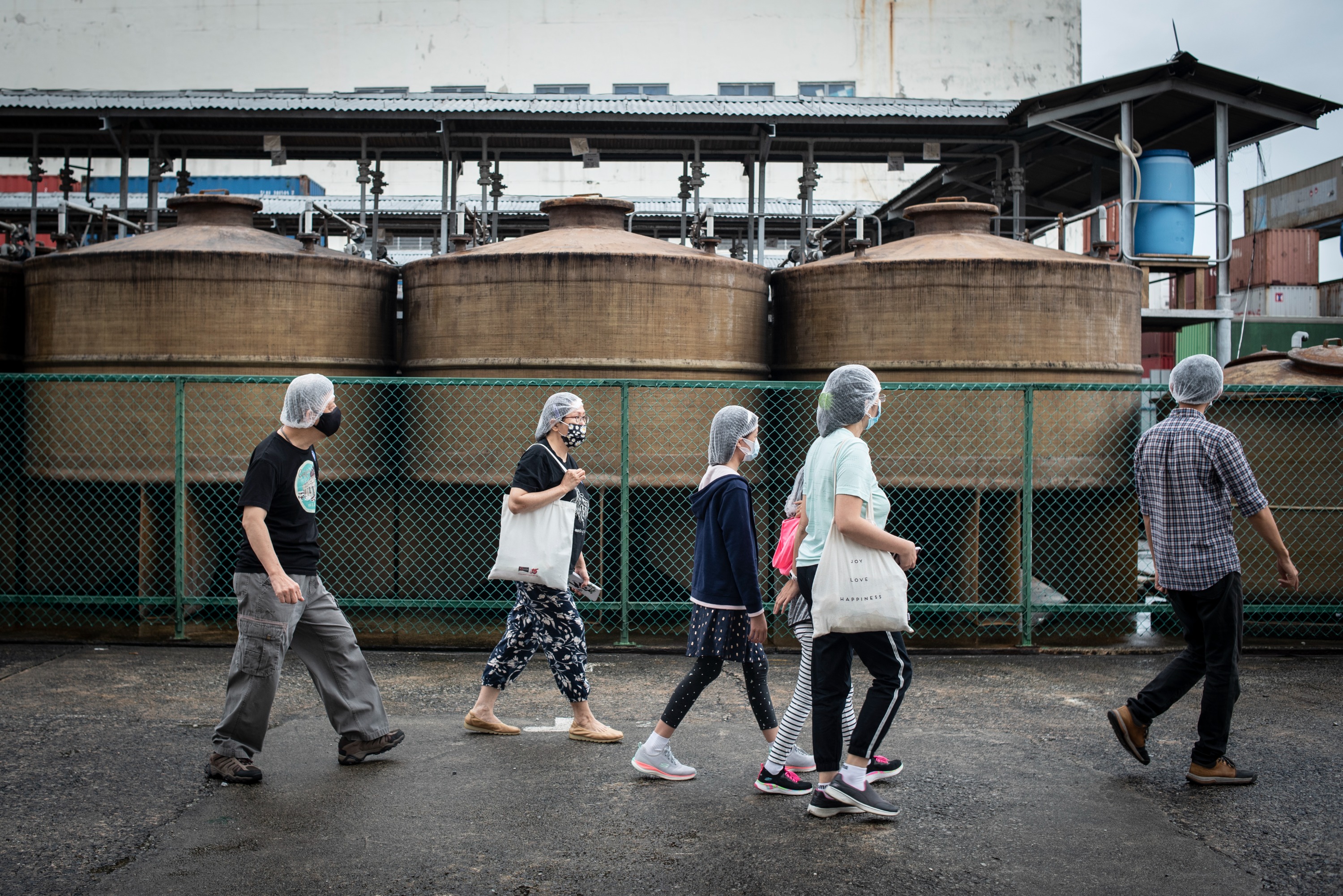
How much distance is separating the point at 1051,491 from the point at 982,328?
141 centimetres

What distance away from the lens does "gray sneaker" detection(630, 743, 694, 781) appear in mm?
4652

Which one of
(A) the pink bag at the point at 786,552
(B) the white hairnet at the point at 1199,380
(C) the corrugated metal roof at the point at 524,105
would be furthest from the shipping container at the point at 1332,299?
(A) the pink bag at the point at 786,552

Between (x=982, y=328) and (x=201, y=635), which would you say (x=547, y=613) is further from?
(x=982, y=328)

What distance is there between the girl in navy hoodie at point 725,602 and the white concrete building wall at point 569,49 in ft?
80.6

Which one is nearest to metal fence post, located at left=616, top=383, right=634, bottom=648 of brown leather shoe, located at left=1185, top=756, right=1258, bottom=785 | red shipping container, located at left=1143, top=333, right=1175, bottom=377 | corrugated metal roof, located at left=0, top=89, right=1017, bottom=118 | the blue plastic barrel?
brown leather shoe, located at left=1185, top=756, right=1258, bottom=785

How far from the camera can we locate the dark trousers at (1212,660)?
15.0 ft

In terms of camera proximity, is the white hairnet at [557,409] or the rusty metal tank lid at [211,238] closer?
the white hairnet at [557,409]

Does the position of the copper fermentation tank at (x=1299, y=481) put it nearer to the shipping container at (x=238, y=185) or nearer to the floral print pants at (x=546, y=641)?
the floral print pants at (x=546, y=641)

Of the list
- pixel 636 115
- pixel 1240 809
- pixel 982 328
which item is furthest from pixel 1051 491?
pixel 636 115

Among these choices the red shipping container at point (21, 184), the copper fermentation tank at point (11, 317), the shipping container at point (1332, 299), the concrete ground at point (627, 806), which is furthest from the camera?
the red shipping container at point (21, 184)

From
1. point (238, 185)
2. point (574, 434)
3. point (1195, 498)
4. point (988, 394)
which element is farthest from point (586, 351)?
point (238, 185)

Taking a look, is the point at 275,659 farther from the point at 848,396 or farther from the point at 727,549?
the point at 848,396

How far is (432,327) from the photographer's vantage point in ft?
27.3

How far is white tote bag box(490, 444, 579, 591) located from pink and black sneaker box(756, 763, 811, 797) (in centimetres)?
132
